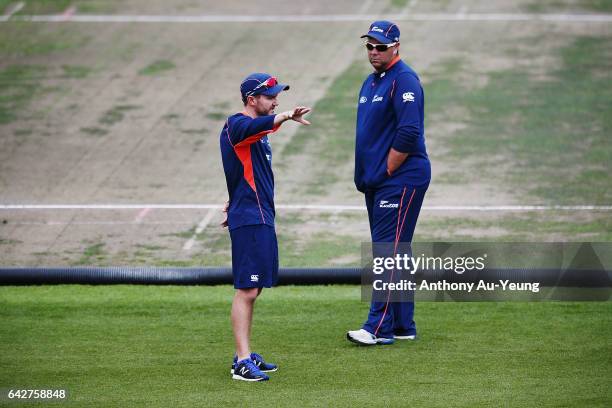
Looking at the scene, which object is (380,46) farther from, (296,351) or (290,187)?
(290,187)

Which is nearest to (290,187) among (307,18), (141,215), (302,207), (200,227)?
(302,207)

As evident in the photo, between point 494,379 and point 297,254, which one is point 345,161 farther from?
point 494,379

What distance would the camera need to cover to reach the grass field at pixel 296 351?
6961mm

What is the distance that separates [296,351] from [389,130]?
177 cm

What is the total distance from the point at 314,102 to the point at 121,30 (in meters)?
4.90

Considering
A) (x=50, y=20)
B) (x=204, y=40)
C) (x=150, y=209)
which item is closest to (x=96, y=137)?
(x=150, y=209)

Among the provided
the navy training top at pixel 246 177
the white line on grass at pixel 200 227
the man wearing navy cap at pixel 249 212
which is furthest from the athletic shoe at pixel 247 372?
the white line on grass at pixel 200 227

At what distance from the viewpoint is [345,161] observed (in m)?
14.3

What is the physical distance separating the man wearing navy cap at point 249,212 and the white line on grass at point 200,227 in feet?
12.7

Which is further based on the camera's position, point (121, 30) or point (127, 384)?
point (121, 30)

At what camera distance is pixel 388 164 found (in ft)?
26.9

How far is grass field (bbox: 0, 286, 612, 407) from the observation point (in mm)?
6961

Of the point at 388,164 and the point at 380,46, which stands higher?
the point at 380,46

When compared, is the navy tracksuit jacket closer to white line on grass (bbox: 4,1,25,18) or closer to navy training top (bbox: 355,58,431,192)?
navy training top (bbox: 355,58,431,192)
